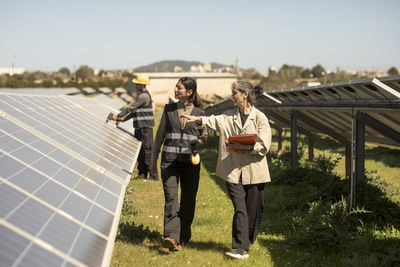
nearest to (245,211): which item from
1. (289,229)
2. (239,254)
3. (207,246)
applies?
(239,254)

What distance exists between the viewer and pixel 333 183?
8.20m

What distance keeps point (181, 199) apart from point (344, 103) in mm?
3071

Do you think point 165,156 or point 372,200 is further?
point 372,200

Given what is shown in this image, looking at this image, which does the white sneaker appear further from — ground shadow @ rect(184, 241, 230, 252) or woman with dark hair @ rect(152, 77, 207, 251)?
woman with dark hair @ rect(152, 77, 207, 251)

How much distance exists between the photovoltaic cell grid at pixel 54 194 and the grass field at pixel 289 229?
0.87m

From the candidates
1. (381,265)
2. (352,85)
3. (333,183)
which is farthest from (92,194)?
(333,183)

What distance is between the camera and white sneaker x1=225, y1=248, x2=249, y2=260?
541 cm

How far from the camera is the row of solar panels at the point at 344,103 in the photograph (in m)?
6.25

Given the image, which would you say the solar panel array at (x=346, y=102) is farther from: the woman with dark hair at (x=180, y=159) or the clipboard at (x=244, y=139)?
the woman with dark hair at (x=180, y=159)

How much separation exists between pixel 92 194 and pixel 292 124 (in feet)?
22.9

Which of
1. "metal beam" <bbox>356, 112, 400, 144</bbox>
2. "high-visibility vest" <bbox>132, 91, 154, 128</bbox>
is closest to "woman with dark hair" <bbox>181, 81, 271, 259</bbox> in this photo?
"metal beam" <bbox>356, 112, 400, 144</bbox>

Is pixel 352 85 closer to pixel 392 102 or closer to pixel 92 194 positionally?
pixel 392 102

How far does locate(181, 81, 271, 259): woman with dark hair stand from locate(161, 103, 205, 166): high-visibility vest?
30 cm

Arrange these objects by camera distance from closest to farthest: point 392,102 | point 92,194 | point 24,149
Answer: point 92,194 → point 24,149 → point 392,102
